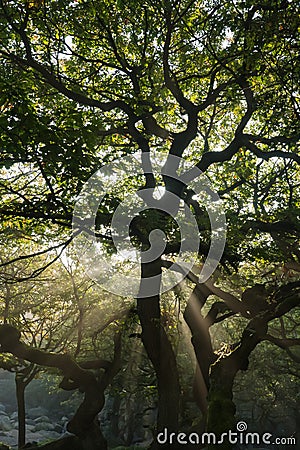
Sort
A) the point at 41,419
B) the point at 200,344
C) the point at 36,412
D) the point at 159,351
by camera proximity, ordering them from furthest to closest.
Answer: the point at 36,412 < the point at 41,419 < the point at 200,344 < the point at 159,351

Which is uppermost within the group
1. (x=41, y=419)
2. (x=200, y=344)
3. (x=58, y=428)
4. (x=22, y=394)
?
(x=41, y=419)

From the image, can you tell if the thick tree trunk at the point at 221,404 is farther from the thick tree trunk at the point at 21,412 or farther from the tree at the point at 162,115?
the thick tree trunk at the point at 21,412

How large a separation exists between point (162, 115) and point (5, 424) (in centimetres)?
3242

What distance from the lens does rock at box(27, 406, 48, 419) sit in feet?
136

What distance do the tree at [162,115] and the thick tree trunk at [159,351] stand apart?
0.03m

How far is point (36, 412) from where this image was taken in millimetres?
42000

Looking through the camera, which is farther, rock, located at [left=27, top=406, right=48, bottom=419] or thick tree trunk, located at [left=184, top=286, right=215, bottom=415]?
rock, located at [left=27, top=406, right=48, bottom=419]

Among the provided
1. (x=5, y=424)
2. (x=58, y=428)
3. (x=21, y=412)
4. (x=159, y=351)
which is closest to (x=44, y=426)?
(x=58, y=428)

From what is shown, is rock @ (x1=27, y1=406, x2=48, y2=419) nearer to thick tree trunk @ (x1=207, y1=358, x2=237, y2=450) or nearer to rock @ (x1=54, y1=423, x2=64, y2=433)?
rock @ (x1=54, y1=423, x2=64, y2=433)

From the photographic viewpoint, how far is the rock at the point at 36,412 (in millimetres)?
41469

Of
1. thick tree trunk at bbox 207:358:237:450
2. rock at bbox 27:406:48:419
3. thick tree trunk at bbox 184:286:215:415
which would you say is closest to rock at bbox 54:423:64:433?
rock at bbox 27:406:48:419

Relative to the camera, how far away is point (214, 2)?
10.8 m

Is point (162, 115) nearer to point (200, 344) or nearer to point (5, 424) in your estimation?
point (200, 344)

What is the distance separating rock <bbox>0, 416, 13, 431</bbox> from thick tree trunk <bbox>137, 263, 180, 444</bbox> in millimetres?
27421
